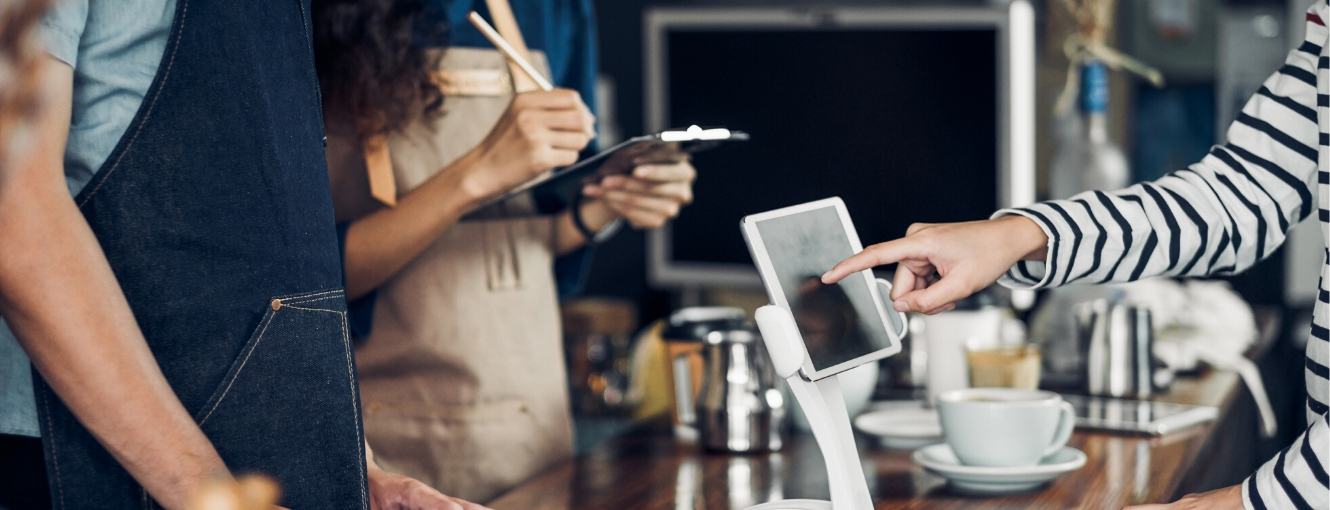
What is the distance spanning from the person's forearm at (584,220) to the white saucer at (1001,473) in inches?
21.0

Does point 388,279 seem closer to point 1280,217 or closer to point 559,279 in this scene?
point 559,279

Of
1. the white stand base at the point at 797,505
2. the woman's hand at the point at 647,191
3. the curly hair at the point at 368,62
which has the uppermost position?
the curly hair at the point at 368,62

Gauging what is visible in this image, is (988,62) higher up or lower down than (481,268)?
higher up

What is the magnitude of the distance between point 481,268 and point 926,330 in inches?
23.1

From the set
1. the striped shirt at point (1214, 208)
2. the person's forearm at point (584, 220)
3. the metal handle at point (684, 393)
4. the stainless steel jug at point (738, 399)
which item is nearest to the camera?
the striped shirt at point (1214, 208)

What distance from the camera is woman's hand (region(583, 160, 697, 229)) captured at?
4.47 feet

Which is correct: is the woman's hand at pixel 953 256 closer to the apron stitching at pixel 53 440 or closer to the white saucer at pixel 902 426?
the white saucer at pixel 902 426

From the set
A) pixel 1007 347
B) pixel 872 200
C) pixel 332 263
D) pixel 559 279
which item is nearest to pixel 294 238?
pixel 332 263

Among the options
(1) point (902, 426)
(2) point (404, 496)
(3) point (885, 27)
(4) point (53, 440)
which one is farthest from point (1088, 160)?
(4) point (53, 440)

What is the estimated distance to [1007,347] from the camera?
1.39 meters

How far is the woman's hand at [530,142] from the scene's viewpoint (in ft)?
3.91

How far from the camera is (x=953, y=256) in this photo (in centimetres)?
99

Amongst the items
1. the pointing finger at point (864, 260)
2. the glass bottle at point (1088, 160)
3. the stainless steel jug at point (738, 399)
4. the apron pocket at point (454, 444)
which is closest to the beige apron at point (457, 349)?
the apron pocket at point (454, 444)

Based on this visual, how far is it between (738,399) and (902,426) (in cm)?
21
